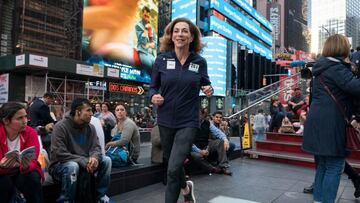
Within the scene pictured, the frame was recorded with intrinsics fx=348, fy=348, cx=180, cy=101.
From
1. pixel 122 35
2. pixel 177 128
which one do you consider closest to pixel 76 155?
pixel 177 128

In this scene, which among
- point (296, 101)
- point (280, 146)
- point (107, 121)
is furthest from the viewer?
point (296, 101)

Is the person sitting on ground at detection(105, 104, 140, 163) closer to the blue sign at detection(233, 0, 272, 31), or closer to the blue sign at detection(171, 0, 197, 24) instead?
the blue sign at detection(171, 0, 197, 24)

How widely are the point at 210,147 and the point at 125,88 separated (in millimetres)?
29731

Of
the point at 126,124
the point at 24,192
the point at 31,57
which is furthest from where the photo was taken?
the point at 31,57

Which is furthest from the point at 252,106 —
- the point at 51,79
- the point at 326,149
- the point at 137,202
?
the point at 51,79

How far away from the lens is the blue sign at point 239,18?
2467 inches

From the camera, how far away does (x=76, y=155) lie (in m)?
3.98

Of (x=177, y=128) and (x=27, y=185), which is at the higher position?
(x=177, y=128)

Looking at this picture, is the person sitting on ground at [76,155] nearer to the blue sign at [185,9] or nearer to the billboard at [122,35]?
the billboard at [122,35]

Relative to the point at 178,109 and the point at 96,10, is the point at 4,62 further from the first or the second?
the point at 178,109

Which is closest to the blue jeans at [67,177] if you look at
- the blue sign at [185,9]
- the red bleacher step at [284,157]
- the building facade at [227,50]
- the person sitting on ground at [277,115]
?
the red bleacher step at [284,157]

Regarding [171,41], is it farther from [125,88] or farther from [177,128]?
[125,88]

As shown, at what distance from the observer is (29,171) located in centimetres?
336

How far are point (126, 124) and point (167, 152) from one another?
269 cm
